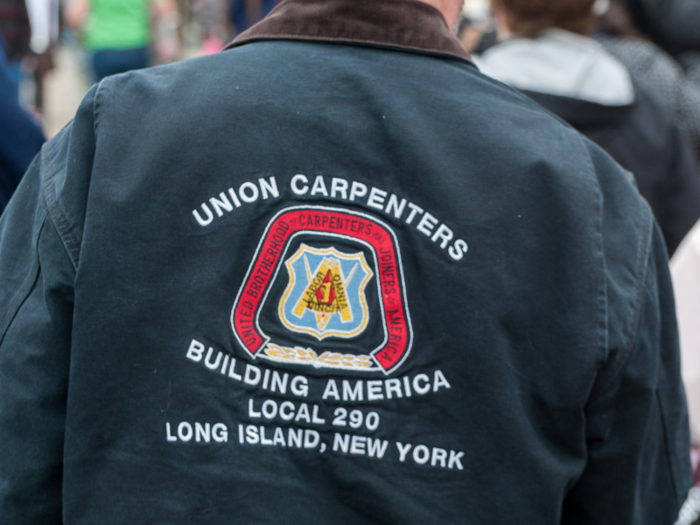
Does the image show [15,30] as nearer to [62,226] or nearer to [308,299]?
[62,226]

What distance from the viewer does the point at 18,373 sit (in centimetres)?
115

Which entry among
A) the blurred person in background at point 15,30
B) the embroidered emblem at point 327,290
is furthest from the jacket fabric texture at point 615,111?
the blurred person in background at point 15,30

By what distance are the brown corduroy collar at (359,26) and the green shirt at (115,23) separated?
4527mm

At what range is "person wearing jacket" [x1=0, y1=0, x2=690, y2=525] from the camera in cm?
113

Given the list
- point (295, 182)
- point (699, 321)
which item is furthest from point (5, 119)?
point (699, 321)

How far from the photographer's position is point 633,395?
1.23 meters

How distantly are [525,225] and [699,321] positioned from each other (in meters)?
1.04

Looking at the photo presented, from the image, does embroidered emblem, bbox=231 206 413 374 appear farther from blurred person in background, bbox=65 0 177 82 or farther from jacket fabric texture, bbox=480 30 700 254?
blurred person in background, bbox=65 0 177 82

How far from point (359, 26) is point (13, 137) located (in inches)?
54.5

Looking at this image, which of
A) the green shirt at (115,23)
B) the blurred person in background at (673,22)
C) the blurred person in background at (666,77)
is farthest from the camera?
the green shirt at (115,23)

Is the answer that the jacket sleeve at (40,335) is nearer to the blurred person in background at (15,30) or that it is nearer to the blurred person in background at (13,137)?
the blurred person in background at (13,137)

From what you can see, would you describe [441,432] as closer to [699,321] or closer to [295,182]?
[295,182]

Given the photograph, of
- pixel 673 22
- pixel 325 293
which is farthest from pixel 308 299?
pixel 673 22

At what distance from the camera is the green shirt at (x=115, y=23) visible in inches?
207
